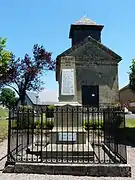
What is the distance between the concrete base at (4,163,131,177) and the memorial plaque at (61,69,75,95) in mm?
2991

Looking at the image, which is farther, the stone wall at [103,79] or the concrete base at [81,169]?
the stone wall at [103,79]

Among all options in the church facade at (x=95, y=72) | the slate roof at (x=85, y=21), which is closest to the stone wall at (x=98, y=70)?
the church facade at (x=95, y=72)

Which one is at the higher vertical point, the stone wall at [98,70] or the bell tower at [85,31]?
the bell tower at [85,31]

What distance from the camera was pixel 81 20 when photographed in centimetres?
3134

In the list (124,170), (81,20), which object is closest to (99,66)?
(81,20)

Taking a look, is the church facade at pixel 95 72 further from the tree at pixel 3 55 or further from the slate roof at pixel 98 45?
the tree at pixel 3 55

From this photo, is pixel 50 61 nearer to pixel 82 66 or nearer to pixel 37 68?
pixel 37 68

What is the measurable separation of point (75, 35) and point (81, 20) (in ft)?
9.30

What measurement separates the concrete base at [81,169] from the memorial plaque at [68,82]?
299 centimetres

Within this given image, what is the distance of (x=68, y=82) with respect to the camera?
8164 millimetres

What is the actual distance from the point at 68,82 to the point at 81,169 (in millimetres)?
3417

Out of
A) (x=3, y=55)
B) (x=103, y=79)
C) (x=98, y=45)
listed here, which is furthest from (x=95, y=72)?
(x=3, y=55)

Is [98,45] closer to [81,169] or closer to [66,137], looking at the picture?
[66,137]

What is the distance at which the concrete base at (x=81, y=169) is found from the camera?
5.56m
